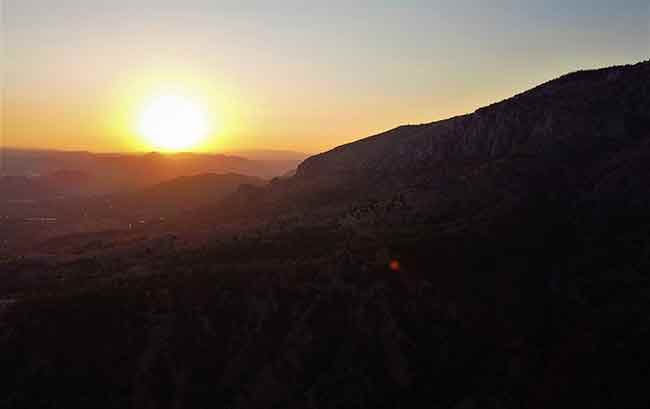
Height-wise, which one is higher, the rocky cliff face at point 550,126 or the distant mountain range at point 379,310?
the rocky cliff face at point 550,126

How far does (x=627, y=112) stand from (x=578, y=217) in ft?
134

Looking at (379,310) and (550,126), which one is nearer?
(379,310)

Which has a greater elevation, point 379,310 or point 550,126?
point 550,126

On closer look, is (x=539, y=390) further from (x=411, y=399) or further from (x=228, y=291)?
(x=228, y=291)

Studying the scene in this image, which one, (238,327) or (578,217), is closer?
(238,327)

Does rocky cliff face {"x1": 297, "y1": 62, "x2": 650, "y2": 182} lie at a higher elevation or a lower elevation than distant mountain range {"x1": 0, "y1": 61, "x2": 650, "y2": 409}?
higher

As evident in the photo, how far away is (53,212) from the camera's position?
641 ft

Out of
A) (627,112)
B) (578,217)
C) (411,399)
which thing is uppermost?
(627,112)

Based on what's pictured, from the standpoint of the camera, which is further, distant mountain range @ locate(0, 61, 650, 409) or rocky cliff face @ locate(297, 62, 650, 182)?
rocky cliff face @ locate(297, 62, 650, 182)

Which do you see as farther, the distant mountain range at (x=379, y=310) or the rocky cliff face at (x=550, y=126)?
the rocky cliff face at (x=550, y=126)

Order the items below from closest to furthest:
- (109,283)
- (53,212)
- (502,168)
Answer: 1. (109,283)
2. (502,168)
3. (53,212)

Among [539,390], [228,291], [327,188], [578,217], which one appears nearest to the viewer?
[539,390]

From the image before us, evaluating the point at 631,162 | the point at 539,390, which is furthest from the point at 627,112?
the point at 539,390

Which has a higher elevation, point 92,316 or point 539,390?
point 92,316
